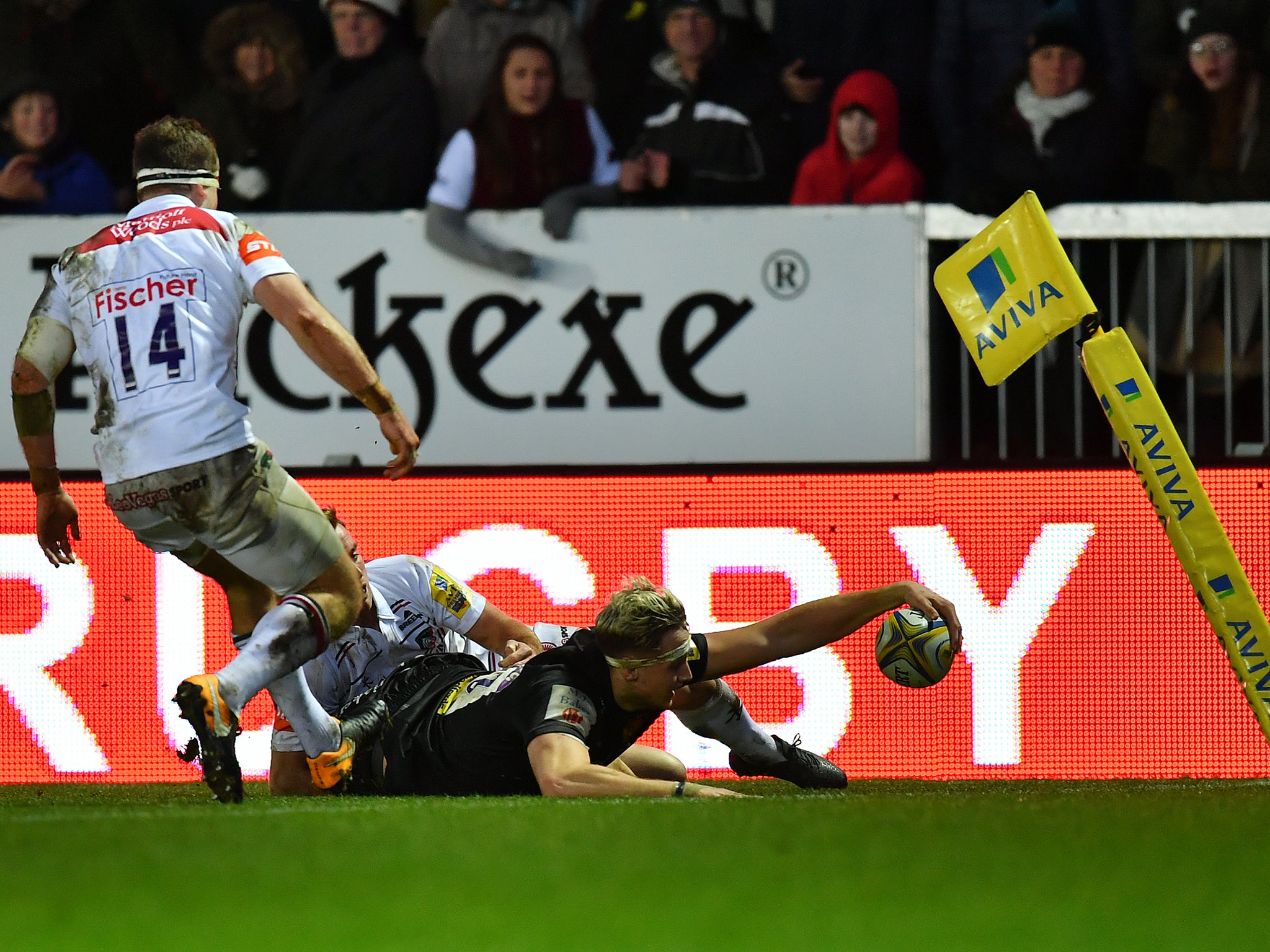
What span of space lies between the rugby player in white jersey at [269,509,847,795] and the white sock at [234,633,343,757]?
80cm

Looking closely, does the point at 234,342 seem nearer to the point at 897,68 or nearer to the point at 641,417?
the point at 641,417

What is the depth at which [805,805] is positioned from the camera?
15.5 ft

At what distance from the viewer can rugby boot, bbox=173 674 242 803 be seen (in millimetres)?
4695

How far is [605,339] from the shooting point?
8508mm

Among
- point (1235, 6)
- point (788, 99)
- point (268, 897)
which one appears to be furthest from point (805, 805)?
point (1235, 6)

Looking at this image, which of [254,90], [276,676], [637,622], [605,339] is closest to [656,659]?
[637,622]

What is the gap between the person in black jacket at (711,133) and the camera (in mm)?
8844

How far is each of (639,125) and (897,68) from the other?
1.27 meters

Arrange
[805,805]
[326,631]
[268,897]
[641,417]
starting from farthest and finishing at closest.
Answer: [641,417], [326,631], [805,805], [268,897]

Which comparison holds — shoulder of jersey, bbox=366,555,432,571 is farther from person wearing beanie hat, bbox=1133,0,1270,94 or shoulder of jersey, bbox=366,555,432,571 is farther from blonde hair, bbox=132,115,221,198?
person wearing beanie hat, bbox=1133,0,1270,94

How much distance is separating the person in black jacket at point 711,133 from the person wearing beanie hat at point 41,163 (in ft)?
8.54

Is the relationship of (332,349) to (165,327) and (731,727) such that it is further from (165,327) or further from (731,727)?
(731,727)

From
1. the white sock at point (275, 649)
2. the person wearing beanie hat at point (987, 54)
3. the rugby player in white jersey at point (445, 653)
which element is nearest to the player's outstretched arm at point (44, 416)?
the white sock at point (275, 649)

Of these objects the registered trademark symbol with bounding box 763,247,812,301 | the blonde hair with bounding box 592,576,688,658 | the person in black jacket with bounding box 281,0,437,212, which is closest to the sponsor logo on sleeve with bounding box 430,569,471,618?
the blonde hair with bounding box 592,576,688,658
